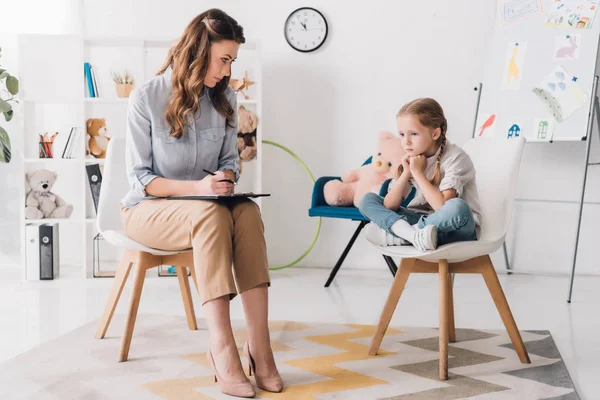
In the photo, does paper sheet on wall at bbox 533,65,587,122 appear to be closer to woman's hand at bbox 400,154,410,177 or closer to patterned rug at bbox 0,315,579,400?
patterned rug at bbox 0,315,579,400

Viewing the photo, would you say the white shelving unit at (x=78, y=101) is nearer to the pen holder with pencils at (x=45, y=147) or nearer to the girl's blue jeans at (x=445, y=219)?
the pen holder with pencils at (x=45, y=147)

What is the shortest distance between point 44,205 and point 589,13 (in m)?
2.86

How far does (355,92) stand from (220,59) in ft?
6.76

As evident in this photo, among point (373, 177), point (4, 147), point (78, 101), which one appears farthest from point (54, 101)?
point (373, 177)

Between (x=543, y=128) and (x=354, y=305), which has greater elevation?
(x=543, y=128)

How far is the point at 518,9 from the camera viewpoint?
348 cm

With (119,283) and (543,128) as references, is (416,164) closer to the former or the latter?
(119,283)

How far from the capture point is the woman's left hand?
2080 mm

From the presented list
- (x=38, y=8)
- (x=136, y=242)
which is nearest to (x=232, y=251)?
(x=136, y=242)

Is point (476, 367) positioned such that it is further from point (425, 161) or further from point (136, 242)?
point (136, 242)

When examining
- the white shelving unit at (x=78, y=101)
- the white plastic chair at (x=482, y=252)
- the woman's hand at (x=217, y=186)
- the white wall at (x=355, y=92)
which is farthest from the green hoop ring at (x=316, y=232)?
the woman's hand at (x=217, y=186)

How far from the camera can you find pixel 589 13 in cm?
323

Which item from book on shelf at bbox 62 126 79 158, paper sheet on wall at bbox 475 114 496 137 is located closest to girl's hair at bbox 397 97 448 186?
paper sheet on wall at bbox 475 114 496 137

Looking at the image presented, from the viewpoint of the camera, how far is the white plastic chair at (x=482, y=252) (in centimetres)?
194
